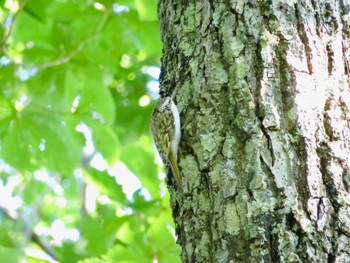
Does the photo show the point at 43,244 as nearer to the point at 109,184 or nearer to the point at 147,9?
the point at 109,184

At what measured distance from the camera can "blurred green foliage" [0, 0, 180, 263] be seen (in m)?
2.71

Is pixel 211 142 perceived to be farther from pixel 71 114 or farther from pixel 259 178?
pixel 71 114

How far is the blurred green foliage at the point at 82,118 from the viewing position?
8.88 feet

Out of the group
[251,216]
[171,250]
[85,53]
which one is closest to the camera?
[251,216]

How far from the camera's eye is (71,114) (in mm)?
2984

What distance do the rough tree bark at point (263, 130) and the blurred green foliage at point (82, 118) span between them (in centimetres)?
108

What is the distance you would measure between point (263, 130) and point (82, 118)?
1607mm

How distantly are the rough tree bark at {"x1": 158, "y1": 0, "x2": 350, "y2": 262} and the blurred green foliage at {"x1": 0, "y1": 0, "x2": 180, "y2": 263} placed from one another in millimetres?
1079

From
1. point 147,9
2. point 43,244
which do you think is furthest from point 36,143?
point 43,244

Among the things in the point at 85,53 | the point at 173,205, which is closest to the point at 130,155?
the point at 85,53

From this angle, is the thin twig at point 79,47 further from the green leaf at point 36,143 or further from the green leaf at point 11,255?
the green leaf at point 11,255

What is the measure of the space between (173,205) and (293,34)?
0.50 metres

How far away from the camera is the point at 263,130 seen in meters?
1.50

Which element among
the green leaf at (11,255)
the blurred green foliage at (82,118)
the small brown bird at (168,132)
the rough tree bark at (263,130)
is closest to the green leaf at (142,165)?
the blurred green foliage at (82,118)
